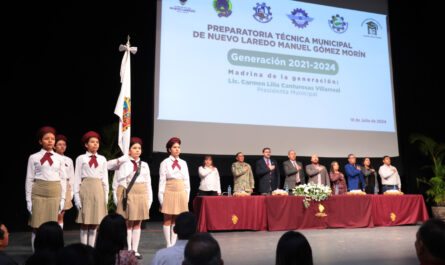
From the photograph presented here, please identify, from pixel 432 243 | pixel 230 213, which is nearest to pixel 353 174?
pixel 230 213

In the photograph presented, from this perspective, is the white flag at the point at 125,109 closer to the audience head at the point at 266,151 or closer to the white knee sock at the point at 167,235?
the white knee sock at the point at 167,235

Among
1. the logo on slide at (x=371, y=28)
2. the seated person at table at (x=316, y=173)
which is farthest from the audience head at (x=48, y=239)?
the logo on slide at (x=371, y=28)

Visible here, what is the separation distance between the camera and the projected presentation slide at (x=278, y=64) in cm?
654

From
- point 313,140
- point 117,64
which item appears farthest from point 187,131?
point 313,140

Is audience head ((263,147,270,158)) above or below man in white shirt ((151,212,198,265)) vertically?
above

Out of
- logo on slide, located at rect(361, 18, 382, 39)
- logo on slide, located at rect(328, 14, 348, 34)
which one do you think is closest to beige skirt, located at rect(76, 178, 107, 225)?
logo on slide, located at rect(328, 14, 348, 34)

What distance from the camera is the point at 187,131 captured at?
6500 millimetres

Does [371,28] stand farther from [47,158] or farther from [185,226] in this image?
[185,226]

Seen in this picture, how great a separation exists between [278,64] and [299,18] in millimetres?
1015

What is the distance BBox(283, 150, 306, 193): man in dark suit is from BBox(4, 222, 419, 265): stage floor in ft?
3.39

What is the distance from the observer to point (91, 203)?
3.73 m

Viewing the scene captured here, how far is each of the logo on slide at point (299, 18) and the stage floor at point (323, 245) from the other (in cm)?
373

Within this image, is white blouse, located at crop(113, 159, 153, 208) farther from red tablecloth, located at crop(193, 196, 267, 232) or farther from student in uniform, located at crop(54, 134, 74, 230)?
red tablecloth, located at crop(193, 196, 267, 232)

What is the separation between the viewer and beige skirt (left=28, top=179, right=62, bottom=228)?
3604 millimetres
